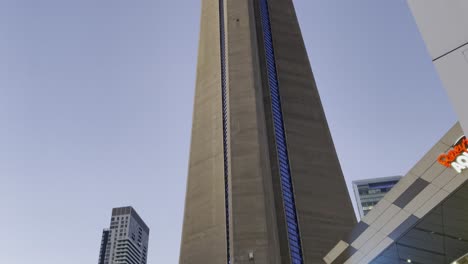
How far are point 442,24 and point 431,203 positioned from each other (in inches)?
492

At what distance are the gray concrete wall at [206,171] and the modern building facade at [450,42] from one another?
48.9 metres

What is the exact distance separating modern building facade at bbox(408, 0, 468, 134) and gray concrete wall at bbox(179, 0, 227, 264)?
48875 mm

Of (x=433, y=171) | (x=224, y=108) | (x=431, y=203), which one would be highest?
(x=224, y=108)

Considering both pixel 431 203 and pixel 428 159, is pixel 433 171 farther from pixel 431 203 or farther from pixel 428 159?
pixel 431 203

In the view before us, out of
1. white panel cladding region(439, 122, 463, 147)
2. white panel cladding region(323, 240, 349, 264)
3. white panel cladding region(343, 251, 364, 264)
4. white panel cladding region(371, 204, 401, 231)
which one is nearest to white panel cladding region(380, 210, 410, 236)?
white panel cladding region(371, 204, 401, 231)

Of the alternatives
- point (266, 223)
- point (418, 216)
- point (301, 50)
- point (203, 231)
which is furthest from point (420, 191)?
point (301, 50)

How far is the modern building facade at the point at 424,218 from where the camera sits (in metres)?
13.3

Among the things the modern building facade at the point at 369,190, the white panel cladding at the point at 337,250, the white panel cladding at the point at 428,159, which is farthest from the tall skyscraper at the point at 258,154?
the modern building facade at the point at 369,190

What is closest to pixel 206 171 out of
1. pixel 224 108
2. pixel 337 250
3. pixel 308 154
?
pixel 224 108

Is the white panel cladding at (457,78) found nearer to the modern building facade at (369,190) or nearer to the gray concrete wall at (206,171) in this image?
the gray concrete wall at (206,171)

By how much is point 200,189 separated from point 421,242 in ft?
143

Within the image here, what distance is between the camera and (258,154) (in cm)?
5588

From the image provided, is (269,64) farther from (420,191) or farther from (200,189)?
(420,191)

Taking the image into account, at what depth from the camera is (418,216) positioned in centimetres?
1534
